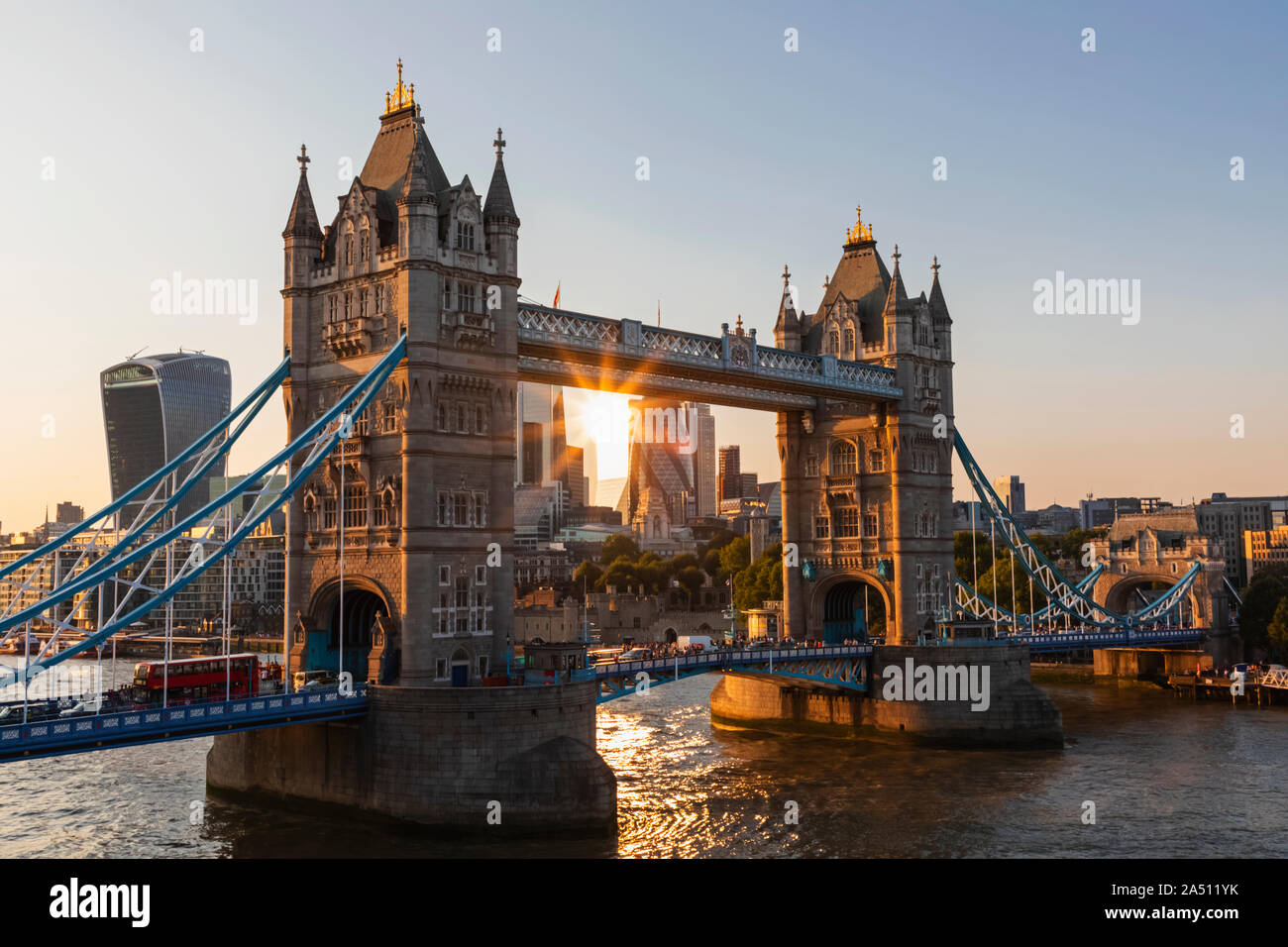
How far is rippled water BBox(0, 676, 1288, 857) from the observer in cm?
4728

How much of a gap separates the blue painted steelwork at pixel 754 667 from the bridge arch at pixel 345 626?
37.7 ft

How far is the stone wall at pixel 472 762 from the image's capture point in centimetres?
4731

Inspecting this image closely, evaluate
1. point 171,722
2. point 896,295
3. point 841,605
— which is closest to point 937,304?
point 896,295

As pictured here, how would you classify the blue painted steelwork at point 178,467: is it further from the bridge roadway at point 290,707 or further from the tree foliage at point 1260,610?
the tree foliage at point 1260,610

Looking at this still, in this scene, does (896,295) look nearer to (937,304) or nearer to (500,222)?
(937,304)

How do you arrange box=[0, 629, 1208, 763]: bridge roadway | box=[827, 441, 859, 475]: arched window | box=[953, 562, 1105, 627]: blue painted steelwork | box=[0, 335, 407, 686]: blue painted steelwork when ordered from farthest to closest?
box=[953, 562, 1105, 627]: blue painted steelwork < box=[827, 441, 859, 475]: arched window < box=[0, 335, 407, 686]: blue painted steelwork < box=[0, 629, 1208, 763]: bridge roadway

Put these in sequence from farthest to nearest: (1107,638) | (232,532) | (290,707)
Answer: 1. (1107,638)
2. (232,532)
3. (290,707)

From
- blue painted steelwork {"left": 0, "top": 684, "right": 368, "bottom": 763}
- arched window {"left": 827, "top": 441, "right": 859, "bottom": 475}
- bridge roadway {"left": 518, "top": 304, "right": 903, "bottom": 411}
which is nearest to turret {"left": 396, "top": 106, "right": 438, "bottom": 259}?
bridge roadway {"left": 518, "top": 304, "right": 903, "bottom": 411}

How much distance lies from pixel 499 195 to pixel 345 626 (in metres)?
21.9

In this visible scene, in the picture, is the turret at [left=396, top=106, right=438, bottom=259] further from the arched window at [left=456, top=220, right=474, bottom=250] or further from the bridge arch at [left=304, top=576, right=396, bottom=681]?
the bridge arch at [left=304, top=576, right=396, bottom=681]

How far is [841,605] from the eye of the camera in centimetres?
8794

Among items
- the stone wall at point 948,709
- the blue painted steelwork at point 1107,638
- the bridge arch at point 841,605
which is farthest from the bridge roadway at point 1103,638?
the bridge arch at point 841,605

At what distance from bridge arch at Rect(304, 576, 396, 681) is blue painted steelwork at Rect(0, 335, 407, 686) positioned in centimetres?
588
